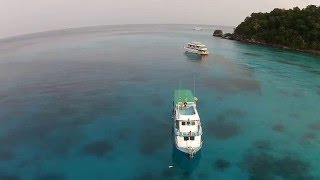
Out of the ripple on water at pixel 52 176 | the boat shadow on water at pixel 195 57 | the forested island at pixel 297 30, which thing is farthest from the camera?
the forested island at pixel 297 30

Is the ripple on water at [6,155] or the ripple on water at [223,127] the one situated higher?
the ripple on water at [223,127]

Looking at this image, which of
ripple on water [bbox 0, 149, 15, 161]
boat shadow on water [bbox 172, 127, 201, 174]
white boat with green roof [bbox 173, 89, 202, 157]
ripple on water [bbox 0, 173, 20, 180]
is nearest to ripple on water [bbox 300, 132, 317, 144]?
white boat with green roof [bbox 173, 89, 202, 157]

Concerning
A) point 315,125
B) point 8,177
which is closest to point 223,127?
point 315,125

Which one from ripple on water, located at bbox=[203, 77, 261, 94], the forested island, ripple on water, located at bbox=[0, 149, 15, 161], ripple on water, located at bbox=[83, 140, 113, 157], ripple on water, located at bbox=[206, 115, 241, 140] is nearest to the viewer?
ripple on water, located at bbox=[0, 149, 15, 161]

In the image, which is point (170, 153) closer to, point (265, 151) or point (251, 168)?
point (251, 168)

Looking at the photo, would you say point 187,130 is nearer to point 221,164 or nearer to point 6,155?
point 221,164

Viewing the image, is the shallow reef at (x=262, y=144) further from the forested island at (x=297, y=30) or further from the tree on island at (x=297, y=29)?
the tree on island at (x=297, y=29)

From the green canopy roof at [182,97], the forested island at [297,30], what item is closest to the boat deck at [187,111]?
the green canopy roof at [182,97]

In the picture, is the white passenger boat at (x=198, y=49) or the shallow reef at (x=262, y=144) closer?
the shallow reef at (x=262, y=144)

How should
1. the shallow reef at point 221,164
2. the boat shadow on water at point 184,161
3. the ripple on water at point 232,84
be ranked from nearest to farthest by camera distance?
the shallow reef at point 221,164
the boat shadow on water at point 184,161
the ripple on water at point 232,84

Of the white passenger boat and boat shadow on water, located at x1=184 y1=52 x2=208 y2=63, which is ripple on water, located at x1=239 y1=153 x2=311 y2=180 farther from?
the white passenger boat
